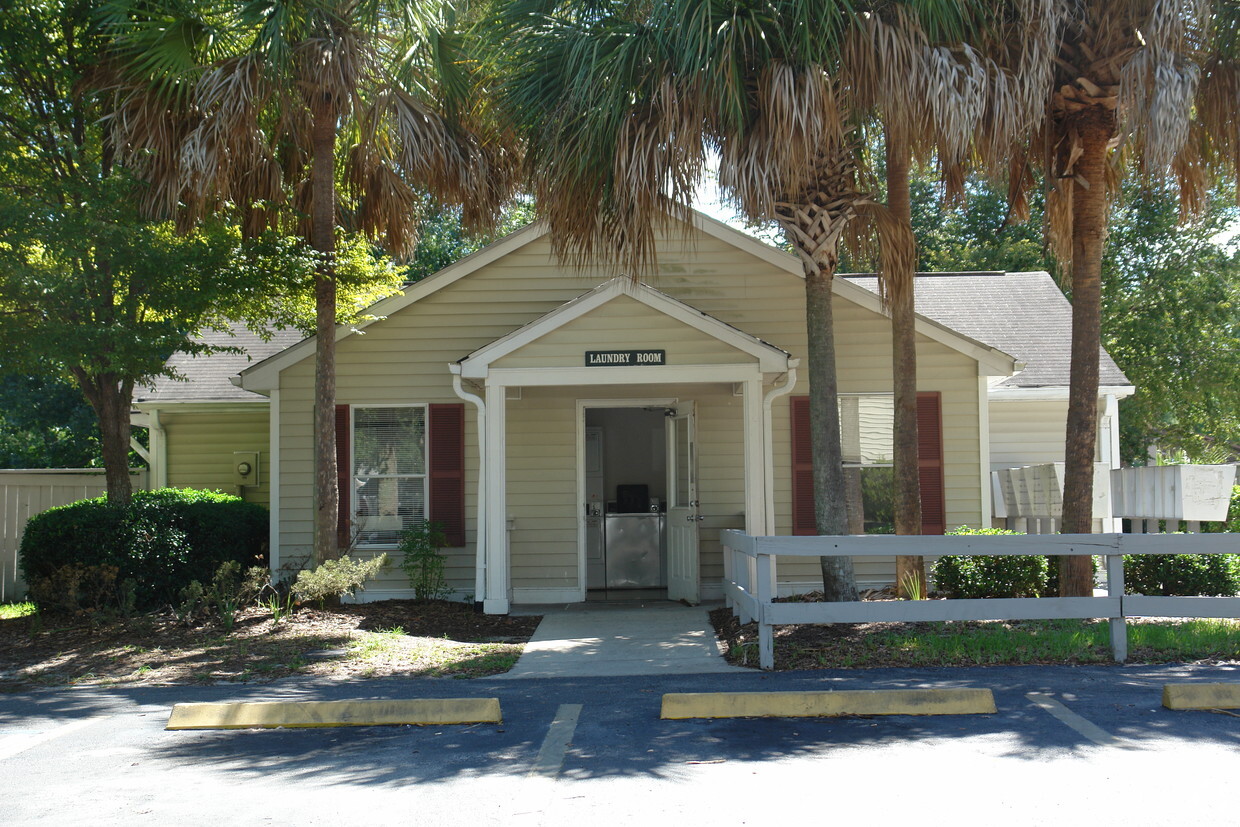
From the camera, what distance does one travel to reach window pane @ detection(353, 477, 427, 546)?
12.7m

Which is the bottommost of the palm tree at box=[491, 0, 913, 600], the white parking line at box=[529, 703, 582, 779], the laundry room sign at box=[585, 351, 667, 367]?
the white parking line at box=[529, 703, 582, 779]

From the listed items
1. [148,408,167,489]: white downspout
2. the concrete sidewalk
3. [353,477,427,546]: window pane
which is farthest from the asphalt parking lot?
[148,408,167,489]: white downspout

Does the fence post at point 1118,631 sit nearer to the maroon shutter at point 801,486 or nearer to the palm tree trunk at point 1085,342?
the palm tree trunk at point 1085,342

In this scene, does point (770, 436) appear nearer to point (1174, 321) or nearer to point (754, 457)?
point (754, 457)

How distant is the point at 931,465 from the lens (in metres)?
12.6

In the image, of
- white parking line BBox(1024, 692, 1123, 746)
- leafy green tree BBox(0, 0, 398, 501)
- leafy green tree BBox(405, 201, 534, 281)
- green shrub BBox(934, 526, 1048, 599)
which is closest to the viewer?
white parking line BBox(1024, 692, 1123, 746)

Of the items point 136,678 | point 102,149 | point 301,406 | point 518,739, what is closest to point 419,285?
point 301,406

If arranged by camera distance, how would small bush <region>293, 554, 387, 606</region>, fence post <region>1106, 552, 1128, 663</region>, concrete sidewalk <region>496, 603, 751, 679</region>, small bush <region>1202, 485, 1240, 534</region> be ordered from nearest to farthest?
fence post <region>1106, 552, 1128, 663</region>, concrete sidewalk <region>496, 603, 751, 679</region>, small bush <region>293, 554, 387, 606</region>, small bush <region>1202, 485, 1240, 534</region>

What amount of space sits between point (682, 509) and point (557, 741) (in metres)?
6.45

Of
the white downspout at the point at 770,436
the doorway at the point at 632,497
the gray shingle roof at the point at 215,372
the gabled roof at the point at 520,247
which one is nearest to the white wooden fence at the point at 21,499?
the gray shingle roof at the point at 215,372

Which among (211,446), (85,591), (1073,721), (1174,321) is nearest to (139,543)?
(85,591)

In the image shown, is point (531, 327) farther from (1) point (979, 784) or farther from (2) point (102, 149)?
(1) point (979, 784)

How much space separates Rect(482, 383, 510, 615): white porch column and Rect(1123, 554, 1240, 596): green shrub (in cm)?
637

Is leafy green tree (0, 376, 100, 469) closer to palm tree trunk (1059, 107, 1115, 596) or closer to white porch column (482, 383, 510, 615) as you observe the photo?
white porch column (482, 383, 510, 615)
